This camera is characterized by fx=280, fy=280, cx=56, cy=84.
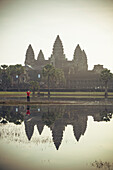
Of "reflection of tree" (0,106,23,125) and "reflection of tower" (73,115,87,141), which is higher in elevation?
"reflection of tree" (0,106,23,125)

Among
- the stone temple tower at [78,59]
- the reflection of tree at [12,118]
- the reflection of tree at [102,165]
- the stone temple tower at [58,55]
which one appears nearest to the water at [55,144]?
the reflection of tree at [102,165]

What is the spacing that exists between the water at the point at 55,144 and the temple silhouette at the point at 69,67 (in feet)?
311

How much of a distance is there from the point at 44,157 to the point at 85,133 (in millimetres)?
7010

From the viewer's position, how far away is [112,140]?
1795cm

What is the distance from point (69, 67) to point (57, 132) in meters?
128

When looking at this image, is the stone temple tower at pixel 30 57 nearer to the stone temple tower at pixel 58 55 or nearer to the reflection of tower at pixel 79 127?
the stone temple tower at pixel 58 55

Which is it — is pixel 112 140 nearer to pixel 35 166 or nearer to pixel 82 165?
pixel 82 165

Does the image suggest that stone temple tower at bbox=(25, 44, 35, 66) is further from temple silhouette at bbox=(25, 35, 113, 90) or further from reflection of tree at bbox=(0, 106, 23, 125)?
reflection of tree at bbox=(0, 106, 23, 125)

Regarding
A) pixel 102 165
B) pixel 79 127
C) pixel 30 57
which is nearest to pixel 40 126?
pixel 79 127

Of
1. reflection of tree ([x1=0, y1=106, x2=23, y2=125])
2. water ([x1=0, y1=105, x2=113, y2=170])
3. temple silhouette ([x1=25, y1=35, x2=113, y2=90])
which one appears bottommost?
water ([x1=0, y1=105, x2=113, y2=170])

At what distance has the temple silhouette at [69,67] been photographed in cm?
12081

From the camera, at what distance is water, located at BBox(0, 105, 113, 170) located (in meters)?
12.9

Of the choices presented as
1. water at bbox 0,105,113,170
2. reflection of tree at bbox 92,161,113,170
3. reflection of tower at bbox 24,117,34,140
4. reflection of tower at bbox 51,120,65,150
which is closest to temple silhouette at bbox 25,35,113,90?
reflection of tower at bbox 24,117,34,140

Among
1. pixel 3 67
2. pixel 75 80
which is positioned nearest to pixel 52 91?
pixel 3 67
